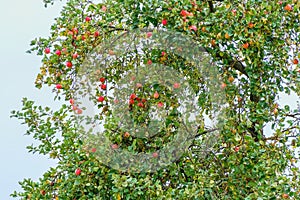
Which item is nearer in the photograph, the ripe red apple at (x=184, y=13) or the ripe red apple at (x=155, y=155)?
the ripe red apple at (x=155, y=155)

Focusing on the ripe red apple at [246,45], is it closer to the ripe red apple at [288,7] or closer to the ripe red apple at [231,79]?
the ripe red apple at [231,79]

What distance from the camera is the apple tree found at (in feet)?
15.0

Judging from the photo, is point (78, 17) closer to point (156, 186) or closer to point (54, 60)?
point (54, 60)

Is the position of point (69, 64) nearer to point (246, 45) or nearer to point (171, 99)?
point (171, 99)

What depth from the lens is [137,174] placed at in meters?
4.60

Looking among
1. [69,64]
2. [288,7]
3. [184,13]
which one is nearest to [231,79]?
[184,13]

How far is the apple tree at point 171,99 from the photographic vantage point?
15.0 feet

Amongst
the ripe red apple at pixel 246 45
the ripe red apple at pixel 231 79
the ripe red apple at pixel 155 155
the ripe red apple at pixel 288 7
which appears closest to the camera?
the ripe red apple at pixel 155 155

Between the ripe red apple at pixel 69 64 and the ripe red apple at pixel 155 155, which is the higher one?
the ripe red apple at pixel 69 64

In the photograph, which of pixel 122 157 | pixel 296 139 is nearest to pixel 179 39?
pixel 122 157

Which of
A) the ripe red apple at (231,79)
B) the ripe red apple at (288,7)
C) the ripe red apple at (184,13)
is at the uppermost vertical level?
the ripe red apple at (288,7)

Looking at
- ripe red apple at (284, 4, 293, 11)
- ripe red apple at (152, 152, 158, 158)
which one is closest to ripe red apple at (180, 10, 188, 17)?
ripe red apple at (284, 4, 293, 11)

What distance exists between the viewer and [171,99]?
4.79m

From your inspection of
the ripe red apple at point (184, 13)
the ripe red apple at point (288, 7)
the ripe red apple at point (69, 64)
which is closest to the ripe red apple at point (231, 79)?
the ripe red apple at point (184, 13)
